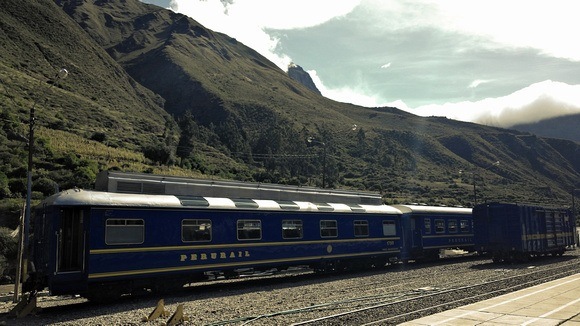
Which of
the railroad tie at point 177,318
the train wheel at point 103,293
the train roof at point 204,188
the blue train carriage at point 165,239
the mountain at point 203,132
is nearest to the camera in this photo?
the railroad tie at point 177,318

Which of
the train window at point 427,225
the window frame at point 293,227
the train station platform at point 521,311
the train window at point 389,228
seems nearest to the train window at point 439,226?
the train window at point 427,225

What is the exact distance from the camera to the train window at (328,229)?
888 inches

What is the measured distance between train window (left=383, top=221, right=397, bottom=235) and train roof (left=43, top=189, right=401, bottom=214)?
2.42 metres

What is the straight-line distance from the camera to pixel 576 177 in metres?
178

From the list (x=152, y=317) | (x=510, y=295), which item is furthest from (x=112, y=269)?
(x=510, y=295)

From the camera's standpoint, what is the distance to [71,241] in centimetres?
1505

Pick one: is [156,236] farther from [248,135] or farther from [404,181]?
[248,135]

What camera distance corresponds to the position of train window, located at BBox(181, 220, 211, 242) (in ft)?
56.8

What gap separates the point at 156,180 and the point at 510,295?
12756 mm

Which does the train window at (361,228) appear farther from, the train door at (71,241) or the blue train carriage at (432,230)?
the train door at (71,241)

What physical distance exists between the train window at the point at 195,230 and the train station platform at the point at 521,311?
29.2 ft

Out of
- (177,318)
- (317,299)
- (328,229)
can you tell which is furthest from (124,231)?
(328,229)

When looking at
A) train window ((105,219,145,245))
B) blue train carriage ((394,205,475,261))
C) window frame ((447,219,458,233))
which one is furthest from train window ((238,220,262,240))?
window frame ((447,219,458,233))

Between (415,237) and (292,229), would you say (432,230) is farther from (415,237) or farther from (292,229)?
(292,229)
